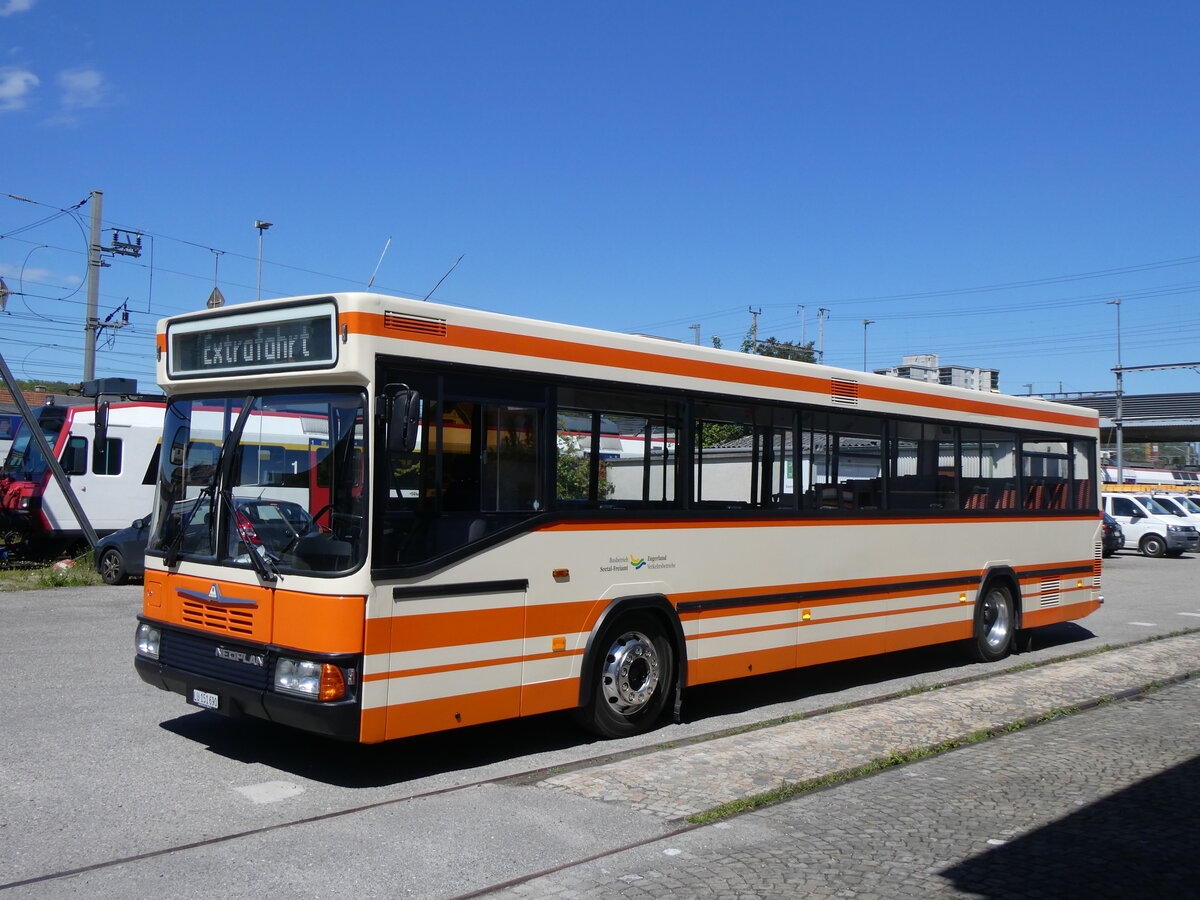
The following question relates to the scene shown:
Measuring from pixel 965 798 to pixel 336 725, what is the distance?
373cm

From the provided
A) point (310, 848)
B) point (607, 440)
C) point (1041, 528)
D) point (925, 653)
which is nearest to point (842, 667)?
point (925, 653)

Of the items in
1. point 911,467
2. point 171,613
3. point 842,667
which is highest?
point 911,467

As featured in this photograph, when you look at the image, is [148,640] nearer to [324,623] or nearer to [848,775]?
[324,623]

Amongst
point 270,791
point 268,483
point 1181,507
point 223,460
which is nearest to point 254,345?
point 223,460

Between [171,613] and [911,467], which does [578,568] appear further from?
[911,467]

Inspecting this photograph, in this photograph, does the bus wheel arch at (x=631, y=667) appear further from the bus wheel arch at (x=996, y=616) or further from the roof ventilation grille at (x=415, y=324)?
the bus wheel arch at (x=996, y=616)

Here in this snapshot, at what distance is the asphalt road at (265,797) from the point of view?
17.2 feet

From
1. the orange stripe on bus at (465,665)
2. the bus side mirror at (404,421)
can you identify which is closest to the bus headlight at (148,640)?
the orange stripe on bus at (465,665)

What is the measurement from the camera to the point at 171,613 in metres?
7.40

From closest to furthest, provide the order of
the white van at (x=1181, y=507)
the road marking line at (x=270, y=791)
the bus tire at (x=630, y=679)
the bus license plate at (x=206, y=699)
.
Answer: the road marking line at (x=270, y=791) → the bus license plate at (x=206, y=699) → the bus tire at (x=630, y=679) → the white van at (x=1181, y=507)

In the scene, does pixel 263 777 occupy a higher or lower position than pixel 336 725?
lower

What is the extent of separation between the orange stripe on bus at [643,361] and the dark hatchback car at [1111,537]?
78.1 ft

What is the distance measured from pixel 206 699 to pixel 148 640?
2.81 feet

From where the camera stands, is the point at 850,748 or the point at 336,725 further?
the point at 850,748
